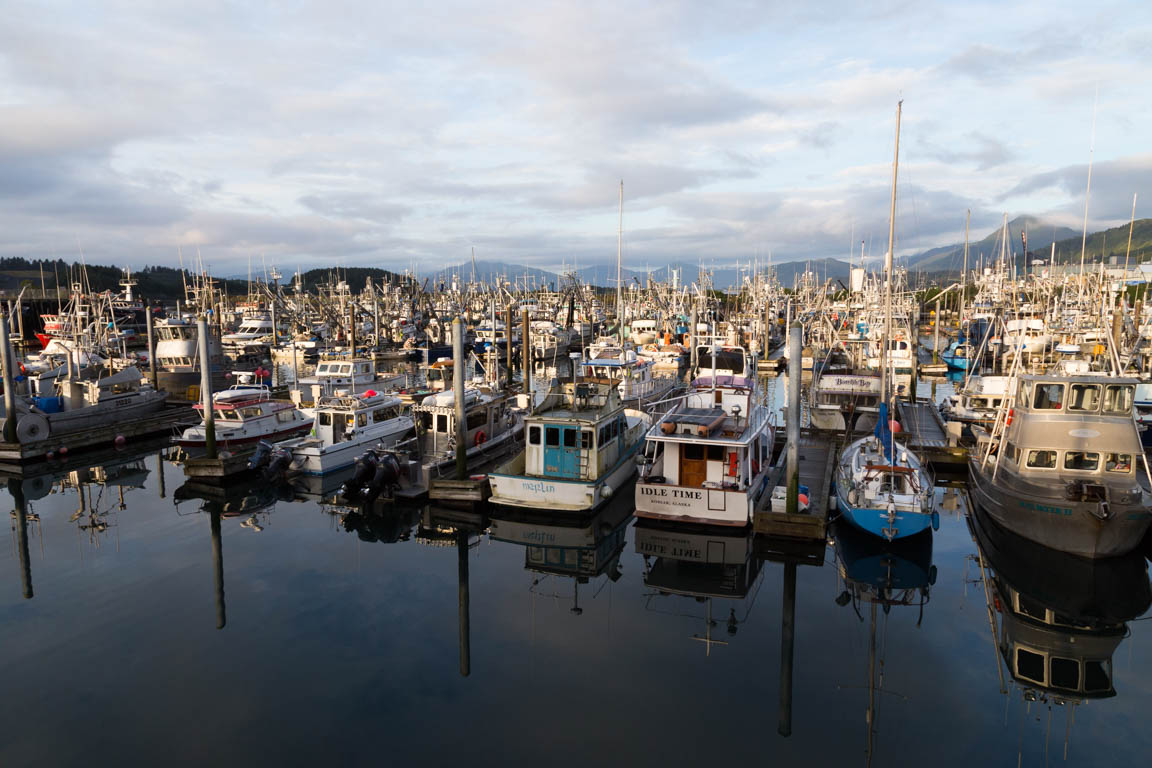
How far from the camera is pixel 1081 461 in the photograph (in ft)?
52.6

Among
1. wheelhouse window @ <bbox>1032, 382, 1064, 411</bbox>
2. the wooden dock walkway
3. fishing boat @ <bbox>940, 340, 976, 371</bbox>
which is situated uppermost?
wheelhouse window @ <bbox>1032, 382, 1064, 411</bbox>

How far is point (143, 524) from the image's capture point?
63.2 ft

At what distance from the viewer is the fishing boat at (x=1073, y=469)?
48.2 ft

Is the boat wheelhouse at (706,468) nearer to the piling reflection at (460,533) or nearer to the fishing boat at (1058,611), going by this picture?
the piling reflection at (460,533)

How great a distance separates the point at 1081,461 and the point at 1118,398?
1.79 metres

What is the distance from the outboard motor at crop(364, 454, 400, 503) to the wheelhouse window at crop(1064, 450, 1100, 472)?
60.1ft

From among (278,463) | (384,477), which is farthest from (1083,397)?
(278,463)

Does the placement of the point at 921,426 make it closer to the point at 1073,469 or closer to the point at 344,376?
the point at 1073,469

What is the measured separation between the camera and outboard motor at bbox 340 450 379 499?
20875 mm

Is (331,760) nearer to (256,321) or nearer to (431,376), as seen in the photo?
(431,376)

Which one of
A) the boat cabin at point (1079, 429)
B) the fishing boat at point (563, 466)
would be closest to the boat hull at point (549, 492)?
the fishing boat at point (563, 466)

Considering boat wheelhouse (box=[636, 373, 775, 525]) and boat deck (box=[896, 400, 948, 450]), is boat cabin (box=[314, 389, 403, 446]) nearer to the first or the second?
boat wheelhouse (box=[636, 373, 775, 525])

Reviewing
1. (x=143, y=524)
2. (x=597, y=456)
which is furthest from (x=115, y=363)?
(x=597, y=456)

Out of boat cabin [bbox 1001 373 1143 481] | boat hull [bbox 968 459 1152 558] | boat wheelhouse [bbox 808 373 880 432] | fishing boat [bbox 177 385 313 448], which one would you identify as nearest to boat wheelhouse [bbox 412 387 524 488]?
fishing boat [bbox 177 385 313 448]
